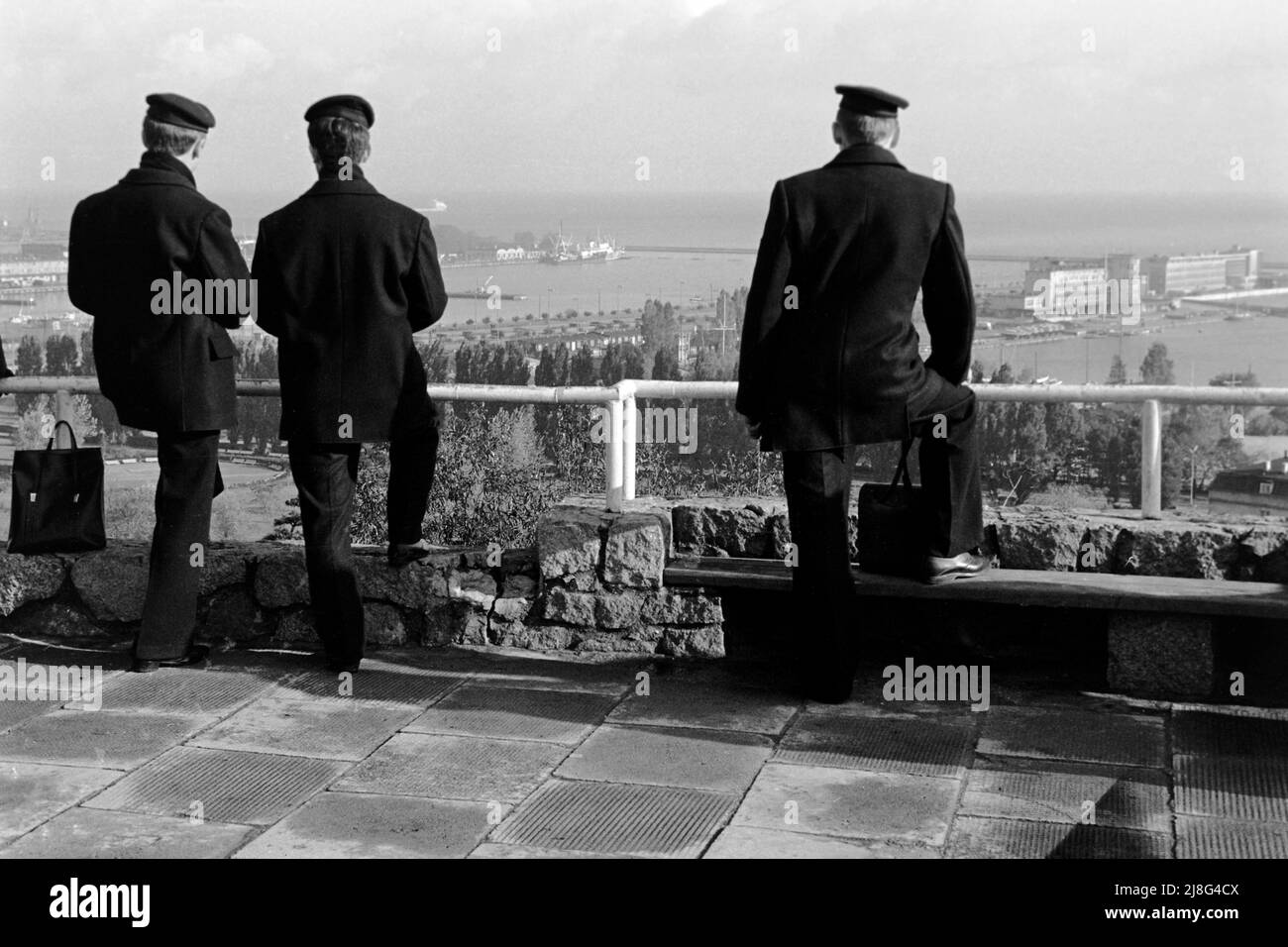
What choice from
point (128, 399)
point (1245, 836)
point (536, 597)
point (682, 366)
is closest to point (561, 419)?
point (536, 597)

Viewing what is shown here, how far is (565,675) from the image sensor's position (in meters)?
5.29

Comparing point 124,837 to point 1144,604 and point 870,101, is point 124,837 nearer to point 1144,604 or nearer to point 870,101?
point 870,101

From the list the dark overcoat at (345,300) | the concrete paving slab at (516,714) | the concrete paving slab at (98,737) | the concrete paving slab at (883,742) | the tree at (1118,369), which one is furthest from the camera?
the tree at (1118,369)

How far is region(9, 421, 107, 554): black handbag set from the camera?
5.64 metres

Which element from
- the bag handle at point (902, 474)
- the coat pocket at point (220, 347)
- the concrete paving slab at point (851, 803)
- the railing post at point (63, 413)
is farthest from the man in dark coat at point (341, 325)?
the concrete paving slab at point (851, 803)

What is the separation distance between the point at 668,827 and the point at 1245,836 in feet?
4.47

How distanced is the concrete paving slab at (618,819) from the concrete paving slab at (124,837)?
655mm

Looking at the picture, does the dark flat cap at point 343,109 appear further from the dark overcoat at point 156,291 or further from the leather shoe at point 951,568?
the leather shoe at point 951,568

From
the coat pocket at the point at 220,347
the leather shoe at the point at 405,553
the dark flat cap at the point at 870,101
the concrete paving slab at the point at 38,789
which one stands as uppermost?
the dark flat cap at the point at 870,101

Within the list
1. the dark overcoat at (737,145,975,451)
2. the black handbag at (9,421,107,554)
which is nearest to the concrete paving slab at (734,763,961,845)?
the dark overcoat at (737,145,975,451)

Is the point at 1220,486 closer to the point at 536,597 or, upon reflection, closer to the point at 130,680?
the point at 536,597

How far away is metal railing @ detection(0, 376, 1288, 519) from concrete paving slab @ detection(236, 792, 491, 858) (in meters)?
1.82

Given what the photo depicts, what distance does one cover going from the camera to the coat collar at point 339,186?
5082 millimetres

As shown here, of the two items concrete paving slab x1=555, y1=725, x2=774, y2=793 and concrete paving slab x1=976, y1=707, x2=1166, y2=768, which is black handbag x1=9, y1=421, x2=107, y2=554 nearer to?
concrete paving slab x1=555, y1=725, x2=774, y2=793
